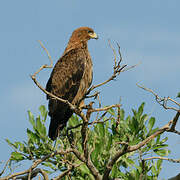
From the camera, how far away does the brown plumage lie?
721 centimetres

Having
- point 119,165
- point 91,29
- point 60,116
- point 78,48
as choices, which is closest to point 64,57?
point 78,48

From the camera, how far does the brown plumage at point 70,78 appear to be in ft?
23.7

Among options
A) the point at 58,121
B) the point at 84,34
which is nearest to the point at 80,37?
the point at 84,34

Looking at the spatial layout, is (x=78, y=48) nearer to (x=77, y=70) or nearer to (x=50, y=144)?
(x=77, y=70)

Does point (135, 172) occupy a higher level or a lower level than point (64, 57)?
lower

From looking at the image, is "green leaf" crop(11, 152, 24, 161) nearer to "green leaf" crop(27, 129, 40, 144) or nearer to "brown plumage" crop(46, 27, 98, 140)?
"green leaf" crop(27, 129, 40, 144)

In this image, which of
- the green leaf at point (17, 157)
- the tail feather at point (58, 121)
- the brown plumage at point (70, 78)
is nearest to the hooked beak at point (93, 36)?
the brown plumage at point (70, 78)

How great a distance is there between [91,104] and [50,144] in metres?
2.24

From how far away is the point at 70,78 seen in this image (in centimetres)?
778

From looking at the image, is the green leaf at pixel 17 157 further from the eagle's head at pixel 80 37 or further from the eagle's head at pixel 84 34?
the eagle's head at pixel 84 34

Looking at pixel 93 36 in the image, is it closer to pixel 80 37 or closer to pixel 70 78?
pixel 80 37

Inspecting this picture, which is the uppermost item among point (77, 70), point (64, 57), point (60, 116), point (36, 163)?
point (64, 57)

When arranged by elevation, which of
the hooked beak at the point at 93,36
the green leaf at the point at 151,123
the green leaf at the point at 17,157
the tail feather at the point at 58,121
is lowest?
the green leaf at the point at 151,123

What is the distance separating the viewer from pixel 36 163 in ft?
17.8
